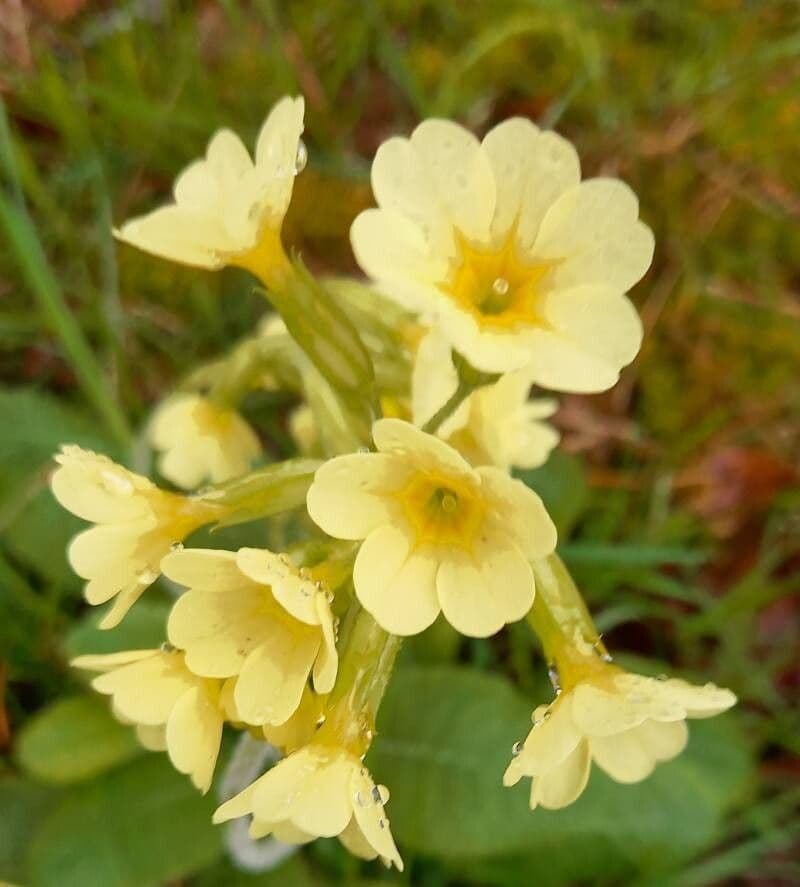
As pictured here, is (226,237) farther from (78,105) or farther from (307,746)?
(78,105)

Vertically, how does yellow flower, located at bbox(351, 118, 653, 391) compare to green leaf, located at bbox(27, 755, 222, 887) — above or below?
above

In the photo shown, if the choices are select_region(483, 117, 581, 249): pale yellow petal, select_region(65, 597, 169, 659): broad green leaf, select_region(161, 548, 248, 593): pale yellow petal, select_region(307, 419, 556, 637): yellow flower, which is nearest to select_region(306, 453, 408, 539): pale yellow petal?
select_region(307, 419, 556, 637): yellow flower

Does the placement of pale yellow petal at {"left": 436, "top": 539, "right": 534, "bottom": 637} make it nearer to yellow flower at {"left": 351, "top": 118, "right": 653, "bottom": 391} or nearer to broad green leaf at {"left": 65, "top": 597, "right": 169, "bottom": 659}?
yellow flower at {"left": 351, "top": 118, "right": 653, "bottom": 391}

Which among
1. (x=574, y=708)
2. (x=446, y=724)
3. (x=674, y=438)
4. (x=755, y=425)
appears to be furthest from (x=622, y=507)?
(x=574, y=708)

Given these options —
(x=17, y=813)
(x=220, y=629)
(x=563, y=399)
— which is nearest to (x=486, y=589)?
(x=220, y=629)

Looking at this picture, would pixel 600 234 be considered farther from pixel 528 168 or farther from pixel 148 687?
pixel 148 687

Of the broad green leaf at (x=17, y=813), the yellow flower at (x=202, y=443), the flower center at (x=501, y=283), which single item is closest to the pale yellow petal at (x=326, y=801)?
the flower center at (x=501, y=283)
